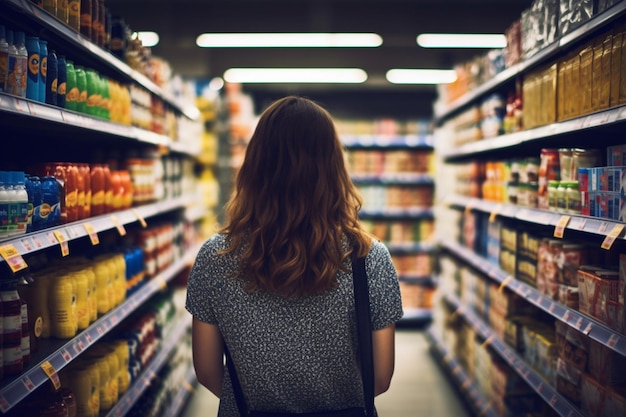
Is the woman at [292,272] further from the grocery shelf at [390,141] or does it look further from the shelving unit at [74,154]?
the grocery shelf at [390,141]

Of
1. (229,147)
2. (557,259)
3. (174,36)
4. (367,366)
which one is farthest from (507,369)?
(174,36)

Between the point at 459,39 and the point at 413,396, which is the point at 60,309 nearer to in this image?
the point at 413,396

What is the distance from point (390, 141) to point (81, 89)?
5378 millimetres

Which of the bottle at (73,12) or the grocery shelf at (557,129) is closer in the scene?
the grocery shelf at (557,129)

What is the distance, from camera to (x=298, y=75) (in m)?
7.54

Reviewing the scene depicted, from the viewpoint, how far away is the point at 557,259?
2.90 m

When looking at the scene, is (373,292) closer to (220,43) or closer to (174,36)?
(220,43)

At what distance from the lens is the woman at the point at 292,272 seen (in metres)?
1.75

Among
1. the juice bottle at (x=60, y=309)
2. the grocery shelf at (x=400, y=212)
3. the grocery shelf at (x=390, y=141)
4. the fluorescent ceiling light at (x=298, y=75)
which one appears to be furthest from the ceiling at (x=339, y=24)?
the juice bottle at (x=60, y=309)

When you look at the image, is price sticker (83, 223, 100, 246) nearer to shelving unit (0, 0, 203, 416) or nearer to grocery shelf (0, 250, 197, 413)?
shelving unit (0, 0, 203, 416)

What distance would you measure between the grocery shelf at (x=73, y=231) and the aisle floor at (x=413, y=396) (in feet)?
5.69

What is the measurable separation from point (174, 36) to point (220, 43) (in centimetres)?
221

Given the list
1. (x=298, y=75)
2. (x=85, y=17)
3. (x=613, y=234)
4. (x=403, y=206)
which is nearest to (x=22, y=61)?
(x=85, y=17)

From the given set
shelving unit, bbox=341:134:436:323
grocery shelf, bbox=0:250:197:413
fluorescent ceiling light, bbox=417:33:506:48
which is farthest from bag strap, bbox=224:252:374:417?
shelving unit, bbox=341:134:436:323
